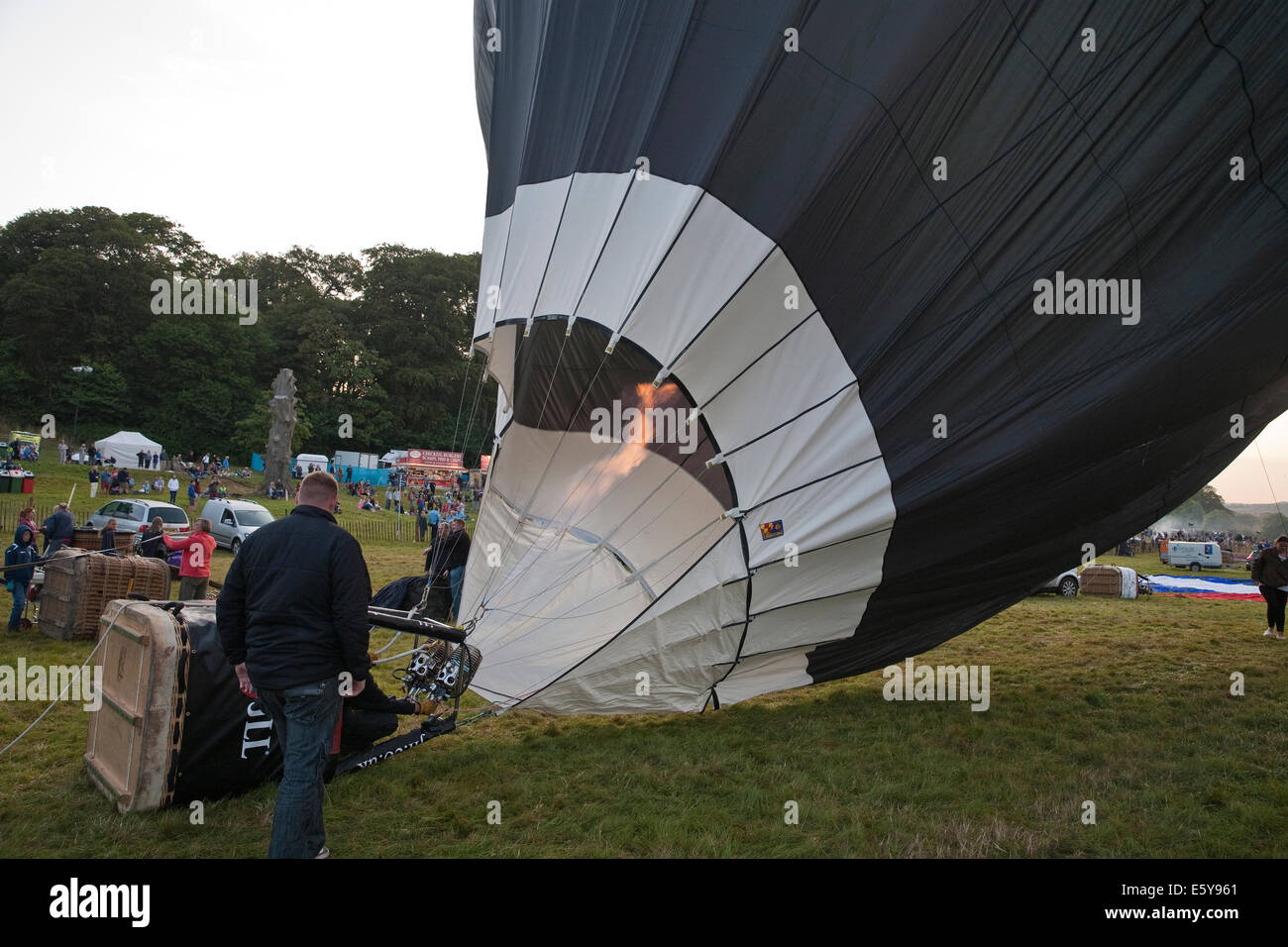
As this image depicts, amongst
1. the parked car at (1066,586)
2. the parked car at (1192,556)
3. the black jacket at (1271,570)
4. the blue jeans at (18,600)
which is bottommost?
the parked car at (1192,556)

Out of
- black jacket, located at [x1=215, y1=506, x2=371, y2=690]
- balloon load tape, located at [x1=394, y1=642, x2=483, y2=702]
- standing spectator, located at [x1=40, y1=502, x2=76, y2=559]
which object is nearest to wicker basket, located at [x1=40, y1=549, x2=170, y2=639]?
standing spectator, located at [x1=40, y1=502, x2=76, y2=559]

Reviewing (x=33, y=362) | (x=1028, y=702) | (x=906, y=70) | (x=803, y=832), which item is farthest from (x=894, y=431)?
(x=33, y=362)

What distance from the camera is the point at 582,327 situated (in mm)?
5090

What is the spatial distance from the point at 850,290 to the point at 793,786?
111 inches

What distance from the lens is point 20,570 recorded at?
8.77 metres

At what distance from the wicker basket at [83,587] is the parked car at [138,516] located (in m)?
9.56

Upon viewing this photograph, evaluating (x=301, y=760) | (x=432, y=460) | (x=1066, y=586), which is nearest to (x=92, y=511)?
(x=432, y=460)

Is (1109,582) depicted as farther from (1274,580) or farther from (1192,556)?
(1192,556)

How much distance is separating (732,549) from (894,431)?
1187 mm

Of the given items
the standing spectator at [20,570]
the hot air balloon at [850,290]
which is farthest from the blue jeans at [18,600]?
the hot air balloon at [850,290]

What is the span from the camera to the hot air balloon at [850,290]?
14.8 feet

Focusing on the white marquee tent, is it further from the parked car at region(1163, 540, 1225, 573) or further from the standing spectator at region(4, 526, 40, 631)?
the parked car at region(1163, 540, 1225, 573)

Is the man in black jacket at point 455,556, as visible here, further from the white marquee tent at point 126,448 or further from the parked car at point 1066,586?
the white marquee tent at point 126,448

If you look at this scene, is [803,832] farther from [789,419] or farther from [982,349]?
[982,349]
